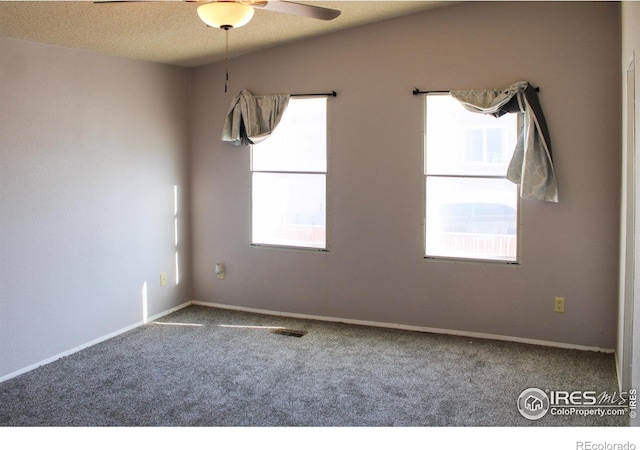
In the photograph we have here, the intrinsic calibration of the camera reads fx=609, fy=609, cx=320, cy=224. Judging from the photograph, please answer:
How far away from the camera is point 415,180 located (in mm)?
4820

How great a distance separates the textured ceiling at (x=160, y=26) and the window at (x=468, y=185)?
91 cm

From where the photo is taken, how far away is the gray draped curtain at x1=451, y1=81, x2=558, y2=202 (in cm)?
432

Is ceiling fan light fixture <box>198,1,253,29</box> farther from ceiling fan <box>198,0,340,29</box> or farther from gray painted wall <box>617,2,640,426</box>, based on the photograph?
gray painted wall <box>617,2,640,426</box>

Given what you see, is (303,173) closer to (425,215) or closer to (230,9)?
(425,215)

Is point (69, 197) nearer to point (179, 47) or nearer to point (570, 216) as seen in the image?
point (179, 47)

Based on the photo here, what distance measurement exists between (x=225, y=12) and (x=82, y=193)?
221 cm

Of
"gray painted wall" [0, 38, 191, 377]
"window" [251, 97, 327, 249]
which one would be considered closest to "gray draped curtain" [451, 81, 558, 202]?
"window" [251, 97, 327, 249]

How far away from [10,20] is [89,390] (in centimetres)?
224

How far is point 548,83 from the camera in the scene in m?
4.38

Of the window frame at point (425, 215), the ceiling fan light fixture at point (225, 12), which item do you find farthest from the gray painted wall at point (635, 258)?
the ceiling fan light fixture at point (225, 12)

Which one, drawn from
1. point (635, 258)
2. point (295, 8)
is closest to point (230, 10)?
point (295, 8)

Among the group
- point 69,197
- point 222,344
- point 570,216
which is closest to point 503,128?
point 570,216

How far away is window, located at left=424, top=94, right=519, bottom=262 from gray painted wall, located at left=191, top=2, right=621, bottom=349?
101mm

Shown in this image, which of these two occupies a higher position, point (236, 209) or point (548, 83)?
point (548, 83)
